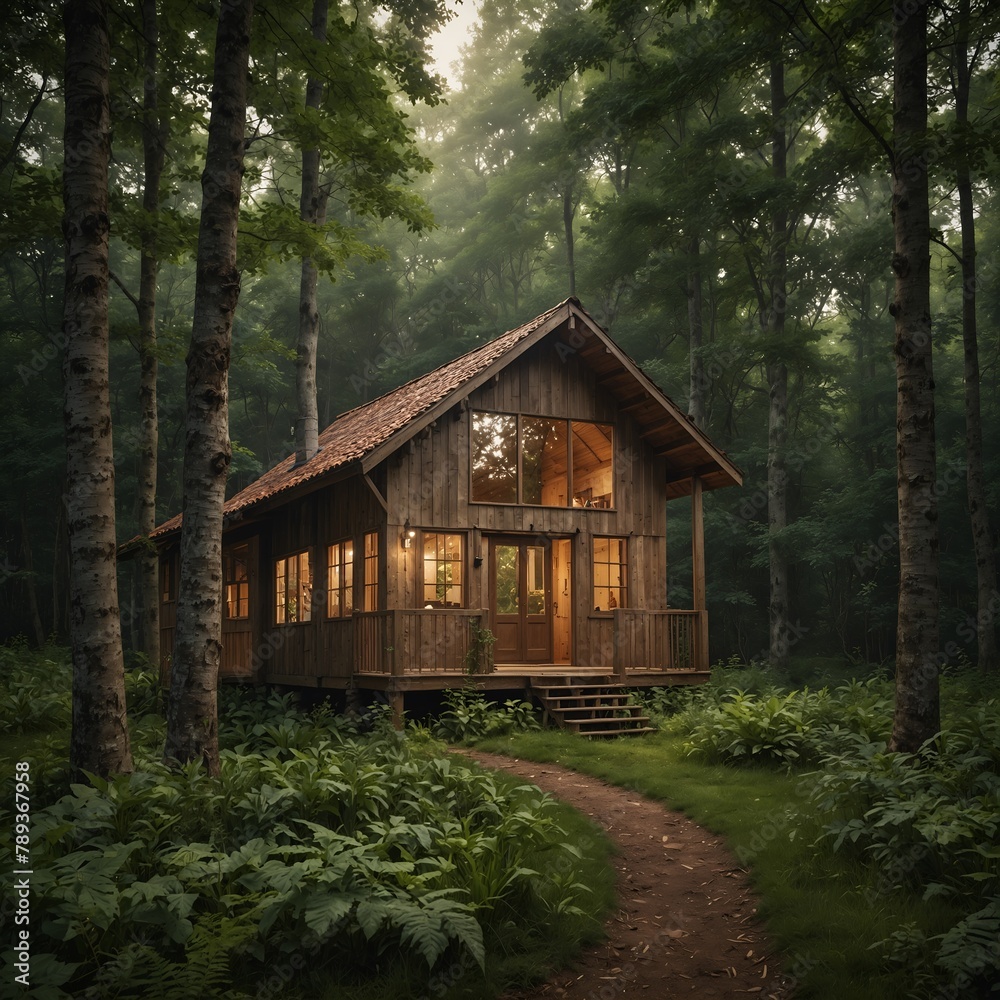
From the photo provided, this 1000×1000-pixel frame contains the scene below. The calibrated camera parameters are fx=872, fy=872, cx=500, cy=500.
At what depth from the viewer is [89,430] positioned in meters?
6.75

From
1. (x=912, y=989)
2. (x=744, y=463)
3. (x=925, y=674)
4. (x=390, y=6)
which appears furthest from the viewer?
(x=744, y=463)

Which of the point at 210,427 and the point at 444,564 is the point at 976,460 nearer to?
the point at 444,564

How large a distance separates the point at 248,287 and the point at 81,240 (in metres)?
31.9

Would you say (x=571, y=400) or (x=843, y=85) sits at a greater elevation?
(x=843, y=85)

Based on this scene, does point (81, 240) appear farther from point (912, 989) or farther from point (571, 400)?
point (571, 400)

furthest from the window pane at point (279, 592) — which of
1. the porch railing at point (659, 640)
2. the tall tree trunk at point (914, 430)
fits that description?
the tall tree trunk at point (914, 430)

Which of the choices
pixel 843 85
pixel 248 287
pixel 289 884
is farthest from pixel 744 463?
pixel 289 884

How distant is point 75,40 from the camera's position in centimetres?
702

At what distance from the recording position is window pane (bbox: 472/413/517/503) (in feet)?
51.7

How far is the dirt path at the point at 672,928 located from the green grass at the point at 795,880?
0.51 ft

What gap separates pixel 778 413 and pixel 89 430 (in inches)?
741

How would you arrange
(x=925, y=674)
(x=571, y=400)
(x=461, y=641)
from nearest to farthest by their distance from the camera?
1. (x=925, y=674)
2. (x=461, y=641)
3. (x=571, y=400)

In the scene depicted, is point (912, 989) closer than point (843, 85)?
Yes

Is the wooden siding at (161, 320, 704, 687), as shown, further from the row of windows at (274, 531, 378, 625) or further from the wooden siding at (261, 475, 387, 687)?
the row of windows at (274, 531, 378, 625)
